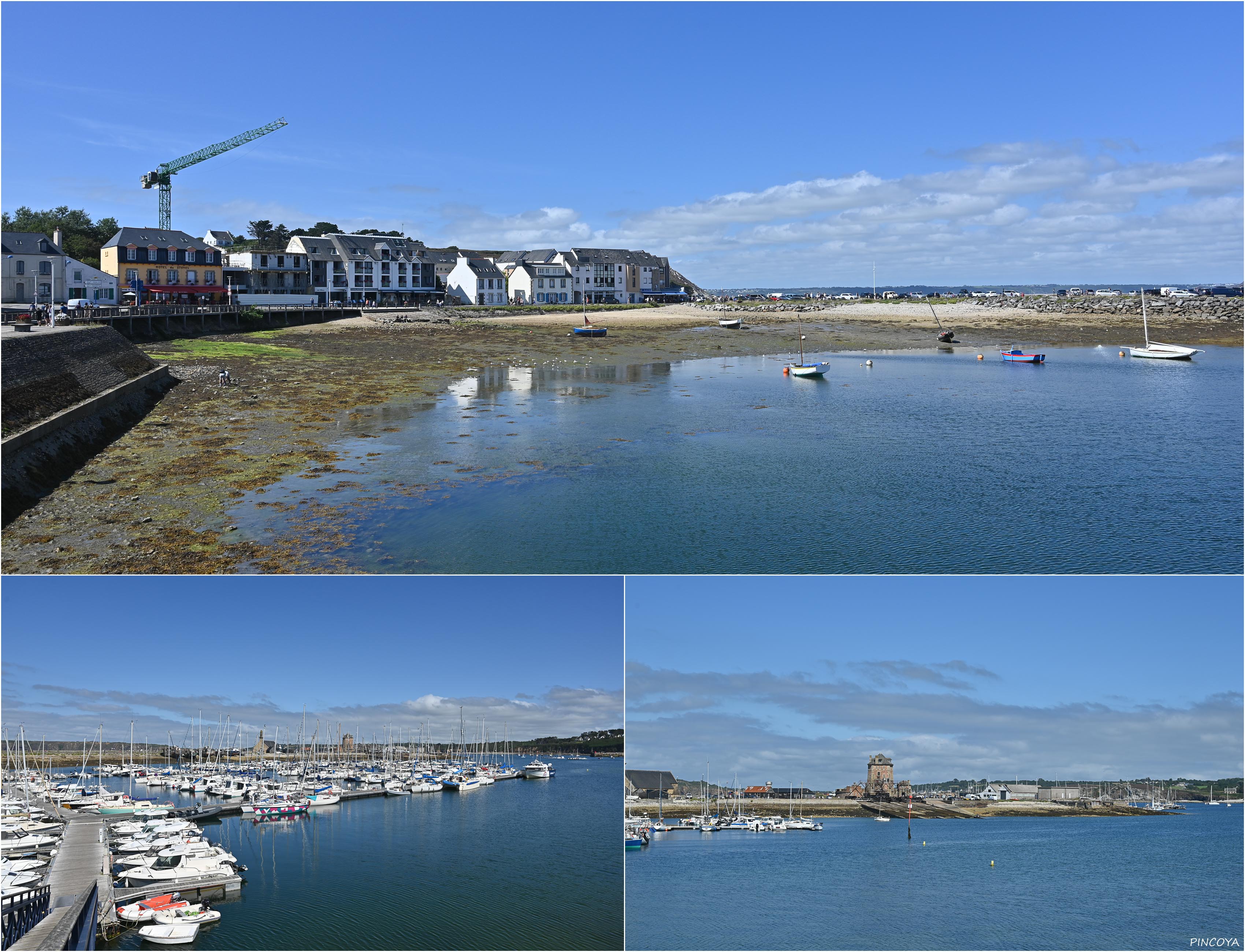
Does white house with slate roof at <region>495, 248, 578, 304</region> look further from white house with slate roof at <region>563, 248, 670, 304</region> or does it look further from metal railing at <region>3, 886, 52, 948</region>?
metal railing at <region>3, 886, 52, 948</region>

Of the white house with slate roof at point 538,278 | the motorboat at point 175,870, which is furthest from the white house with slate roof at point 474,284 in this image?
the motorboat at point 175,870

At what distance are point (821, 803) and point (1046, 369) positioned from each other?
29906mm

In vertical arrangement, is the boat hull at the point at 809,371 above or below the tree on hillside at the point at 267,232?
below

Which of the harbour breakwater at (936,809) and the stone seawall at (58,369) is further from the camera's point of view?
the harbour breakwater at (936,809)

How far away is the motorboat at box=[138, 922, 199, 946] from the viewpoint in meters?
19.2

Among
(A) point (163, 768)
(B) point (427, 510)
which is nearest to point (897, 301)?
(A) point (163, 768)

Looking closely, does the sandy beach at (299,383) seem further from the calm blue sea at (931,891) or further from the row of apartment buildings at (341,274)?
the calm blue sea at (931,891)

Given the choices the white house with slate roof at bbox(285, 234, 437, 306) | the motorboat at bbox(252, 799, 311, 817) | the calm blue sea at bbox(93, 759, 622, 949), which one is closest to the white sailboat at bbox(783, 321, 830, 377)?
the calm blue sea at bbox(93, 759, 622, 949)

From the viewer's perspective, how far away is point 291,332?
71188 mm

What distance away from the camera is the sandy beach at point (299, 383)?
21047mm

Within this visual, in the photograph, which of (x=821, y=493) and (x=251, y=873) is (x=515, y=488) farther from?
(x=251, y=873)

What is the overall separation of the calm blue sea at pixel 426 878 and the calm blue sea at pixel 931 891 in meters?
1.73

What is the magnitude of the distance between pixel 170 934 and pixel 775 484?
18859 millimetres

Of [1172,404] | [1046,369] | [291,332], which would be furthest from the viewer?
[291,332]
